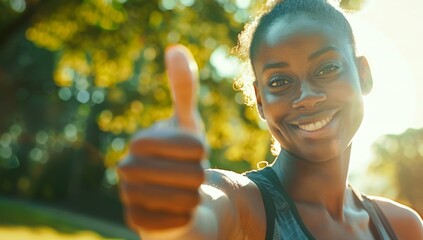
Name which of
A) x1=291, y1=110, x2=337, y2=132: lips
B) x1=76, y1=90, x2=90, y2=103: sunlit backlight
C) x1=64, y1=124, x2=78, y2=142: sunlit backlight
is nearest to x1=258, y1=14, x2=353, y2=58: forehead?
x1=291, y1=110, x2=337, y2=132: lips

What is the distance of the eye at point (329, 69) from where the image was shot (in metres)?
2.24

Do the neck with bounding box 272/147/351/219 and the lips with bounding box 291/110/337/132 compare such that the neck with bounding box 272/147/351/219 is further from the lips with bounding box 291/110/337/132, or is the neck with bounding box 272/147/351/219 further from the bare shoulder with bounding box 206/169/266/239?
the bare shoulder with bounding box 206/169/266/239

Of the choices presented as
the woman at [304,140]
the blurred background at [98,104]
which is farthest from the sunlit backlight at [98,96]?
the woman at [304,140]

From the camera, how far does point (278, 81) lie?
227cm

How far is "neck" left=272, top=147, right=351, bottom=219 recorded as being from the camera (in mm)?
2412

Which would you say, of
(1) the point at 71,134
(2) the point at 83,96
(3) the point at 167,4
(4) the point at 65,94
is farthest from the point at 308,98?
(1) the point at 71,134

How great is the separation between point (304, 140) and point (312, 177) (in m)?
0.22

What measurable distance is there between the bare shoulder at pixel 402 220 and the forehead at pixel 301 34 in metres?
0.76

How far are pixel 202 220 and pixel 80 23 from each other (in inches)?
390

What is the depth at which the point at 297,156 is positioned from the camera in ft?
7.88

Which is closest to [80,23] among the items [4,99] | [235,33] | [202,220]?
[235,33]

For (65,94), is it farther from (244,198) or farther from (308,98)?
(244,198)

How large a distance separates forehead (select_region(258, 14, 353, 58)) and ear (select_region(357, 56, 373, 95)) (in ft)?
0.80

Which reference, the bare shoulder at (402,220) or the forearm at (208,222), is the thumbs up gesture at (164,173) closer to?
the forearm at (208,222)
